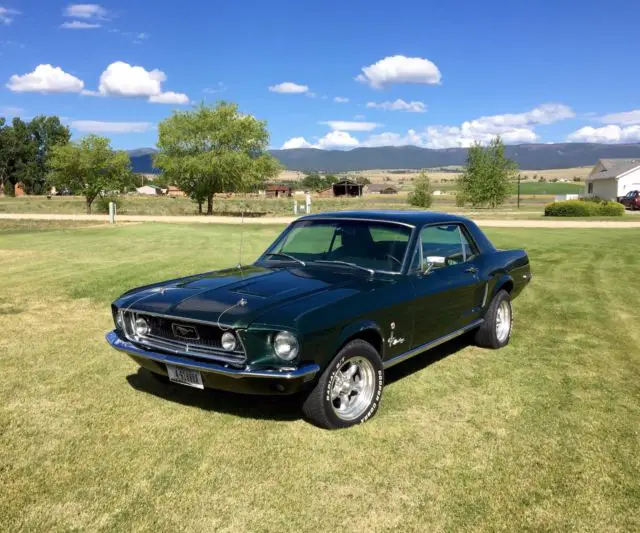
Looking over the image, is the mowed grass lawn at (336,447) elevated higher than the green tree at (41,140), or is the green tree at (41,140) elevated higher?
the green tree at (41,140)

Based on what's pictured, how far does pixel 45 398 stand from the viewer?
4.90m

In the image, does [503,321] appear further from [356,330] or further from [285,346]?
[285,346]

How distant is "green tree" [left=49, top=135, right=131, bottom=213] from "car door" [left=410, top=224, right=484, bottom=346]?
4621 centimetres

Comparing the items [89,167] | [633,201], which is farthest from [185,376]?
[633,201]

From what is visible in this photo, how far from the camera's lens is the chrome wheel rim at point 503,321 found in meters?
6.44

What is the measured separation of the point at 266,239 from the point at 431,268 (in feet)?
47.8

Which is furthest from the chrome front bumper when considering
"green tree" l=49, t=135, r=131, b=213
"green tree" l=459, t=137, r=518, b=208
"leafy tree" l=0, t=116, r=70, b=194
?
"leafy tree" l=0, t=116, r=70, b=194

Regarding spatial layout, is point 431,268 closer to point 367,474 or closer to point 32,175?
point 367,474

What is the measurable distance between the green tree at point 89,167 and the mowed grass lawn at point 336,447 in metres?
44.5

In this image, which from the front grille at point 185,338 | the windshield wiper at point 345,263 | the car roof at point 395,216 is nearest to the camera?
the front grille at point 185,338

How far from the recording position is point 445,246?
5.79 m

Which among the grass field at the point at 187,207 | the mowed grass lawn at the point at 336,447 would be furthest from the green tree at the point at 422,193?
the mowed grass lawn at the point at 336,447

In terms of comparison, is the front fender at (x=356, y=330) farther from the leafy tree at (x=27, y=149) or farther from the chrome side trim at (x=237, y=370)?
the leafy tree at (x=27, y=149)

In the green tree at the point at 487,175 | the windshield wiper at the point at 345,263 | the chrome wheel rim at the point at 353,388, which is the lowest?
the chrome wheel rim at the point at 353,388
